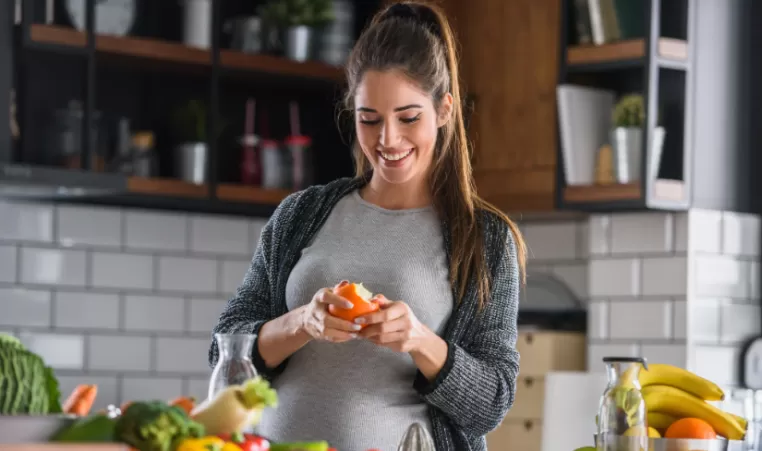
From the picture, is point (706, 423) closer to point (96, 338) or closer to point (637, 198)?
point (637, 198)

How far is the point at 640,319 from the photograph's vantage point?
3.73m

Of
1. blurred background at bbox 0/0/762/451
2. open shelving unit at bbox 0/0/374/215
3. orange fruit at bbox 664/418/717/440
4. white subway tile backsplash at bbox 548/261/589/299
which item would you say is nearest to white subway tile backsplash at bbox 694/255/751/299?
blurred background at bbox 0/0/762/451

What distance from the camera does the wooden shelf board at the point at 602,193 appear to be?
3.63 m

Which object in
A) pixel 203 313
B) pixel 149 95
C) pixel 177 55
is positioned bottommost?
pixel 203 313

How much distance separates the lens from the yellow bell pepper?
1363 millimetres

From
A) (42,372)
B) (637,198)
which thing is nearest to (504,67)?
(637,198)

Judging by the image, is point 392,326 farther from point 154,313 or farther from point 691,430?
point 154,313

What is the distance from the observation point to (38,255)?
12.7 feet

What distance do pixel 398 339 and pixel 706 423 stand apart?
488 mm

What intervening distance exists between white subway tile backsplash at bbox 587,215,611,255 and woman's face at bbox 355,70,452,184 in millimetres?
1772

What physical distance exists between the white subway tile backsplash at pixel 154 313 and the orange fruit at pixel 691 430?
2.46 m

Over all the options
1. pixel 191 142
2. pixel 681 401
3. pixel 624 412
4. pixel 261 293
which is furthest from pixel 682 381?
pixel 191 142

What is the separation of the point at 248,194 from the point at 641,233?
4.13ft

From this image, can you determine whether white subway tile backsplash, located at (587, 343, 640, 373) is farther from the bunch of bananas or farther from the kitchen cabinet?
the bunch of bananas
